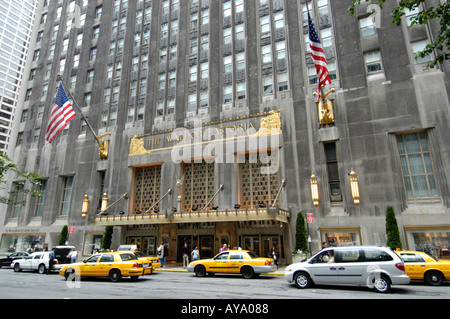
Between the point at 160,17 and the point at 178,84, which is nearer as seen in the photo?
the point at 178,84

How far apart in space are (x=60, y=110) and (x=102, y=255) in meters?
16.9

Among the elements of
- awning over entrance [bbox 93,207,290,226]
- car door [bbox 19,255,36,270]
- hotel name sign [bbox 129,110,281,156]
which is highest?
hotel name sign [bbox 129,110,281,156]

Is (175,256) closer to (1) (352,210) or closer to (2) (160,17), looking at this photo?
(1) (352,210)

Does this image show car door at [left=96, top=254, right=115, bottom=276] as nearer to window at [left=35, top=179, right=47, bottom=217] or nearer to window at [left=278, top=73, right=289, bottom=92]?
window at [left=278, top=73, right=289, bottom=92]

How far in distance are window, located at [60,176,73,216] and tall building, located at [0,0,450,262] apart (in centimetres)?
18

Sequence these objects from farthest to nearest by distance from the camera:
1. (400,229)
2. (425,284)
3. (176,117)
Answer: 1. (176,117)
2. (400,229)
3. (425,284)

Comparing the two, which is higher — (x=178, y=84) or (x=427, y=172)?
(x=178, y=84)

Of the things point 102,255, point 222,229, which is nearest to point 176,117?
point 222,229

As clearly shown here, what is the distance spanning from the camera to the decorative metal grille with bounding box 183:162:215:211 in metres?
29.4

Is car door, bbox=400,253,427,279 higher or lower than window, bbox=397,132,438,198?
lower

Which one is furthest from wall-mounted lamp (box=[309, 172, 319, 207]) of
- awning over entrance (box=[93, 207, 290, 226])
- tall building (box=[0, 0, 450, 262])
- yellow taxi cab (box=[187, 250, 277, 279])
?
yellow taxi cab (box=[187, 250, 277, 279])

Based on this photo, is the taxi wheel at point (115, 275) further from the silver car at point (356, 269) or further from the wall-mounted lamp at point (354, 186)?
the wall-mounted lamp at point (354, 186)

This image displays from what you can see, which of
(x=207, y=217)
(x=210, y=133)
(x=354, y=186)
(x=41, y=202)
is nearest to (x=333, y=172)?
(x=354, y=186)

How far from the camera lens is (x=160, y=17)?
126 feet
